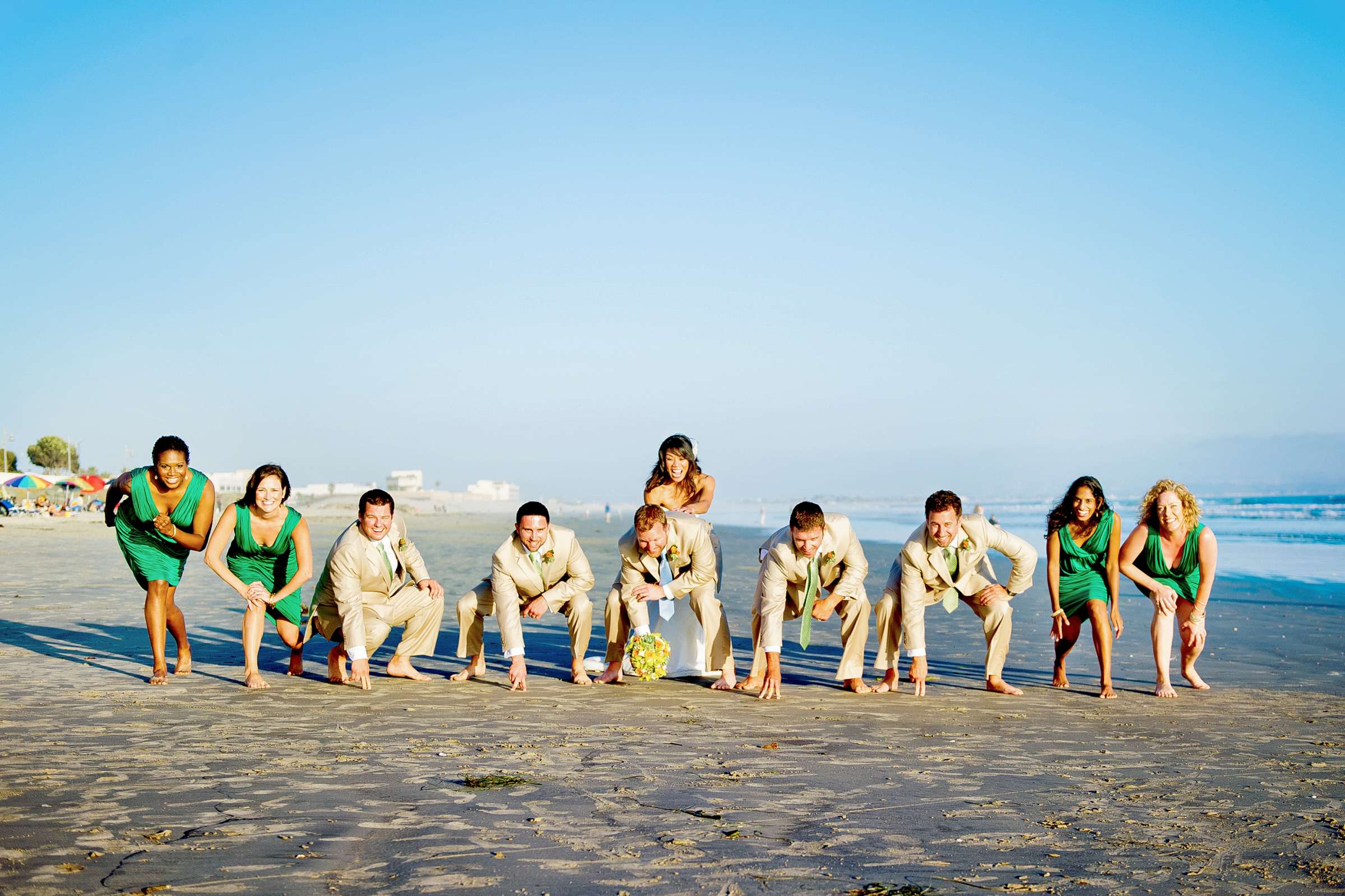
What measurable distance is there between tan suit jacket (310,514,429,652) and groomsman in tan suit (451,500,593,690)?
1.65 ft

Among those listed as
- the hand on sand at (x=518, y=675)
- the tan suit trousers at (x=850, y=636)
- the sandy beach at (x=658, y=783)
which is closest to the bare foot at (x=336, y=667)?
the sandy beach at (x=658, y=783)

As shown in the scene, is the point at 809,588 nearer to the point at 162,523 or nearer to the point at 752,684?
the point at 752,684

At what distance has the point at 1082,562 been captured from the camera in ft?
25.7

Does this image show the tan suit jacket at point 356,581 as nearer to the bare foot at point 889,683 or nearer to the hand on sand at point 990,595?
the bare foot at point 889,683

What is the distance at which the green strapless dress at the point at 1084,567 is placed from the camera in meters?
7.73

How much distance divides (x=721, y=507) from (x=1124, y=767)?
70.0m

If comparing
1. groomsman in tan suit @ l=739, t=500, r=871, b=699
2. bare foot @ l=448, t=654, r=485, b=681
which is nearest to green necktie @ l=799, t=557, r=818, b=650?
groomsman in tan suit @ l=739, t=500, r=871, b=699

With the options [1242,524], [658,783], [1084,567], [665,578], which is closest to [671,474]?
[665,578]

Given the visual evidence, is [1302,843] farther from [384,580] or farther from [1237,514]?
[1237,514]

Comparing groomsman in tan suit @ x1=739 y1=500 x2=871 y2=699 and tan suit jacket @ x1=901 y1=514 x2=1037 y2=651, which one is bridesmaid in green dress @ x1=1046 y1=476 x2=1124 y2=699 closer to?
tan suit jacket @ x1=901 y1=514 x2=1037 y2=651

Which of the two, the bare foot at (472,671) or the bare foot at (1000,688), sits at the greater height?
the bare foot at (1000,688)

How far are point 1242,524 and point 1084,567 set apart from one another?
1212 inches

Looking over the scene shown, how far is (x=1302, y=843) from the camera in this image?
13.2ft

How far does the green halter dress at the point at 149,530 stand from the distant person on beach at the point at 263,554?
11.6 inches
